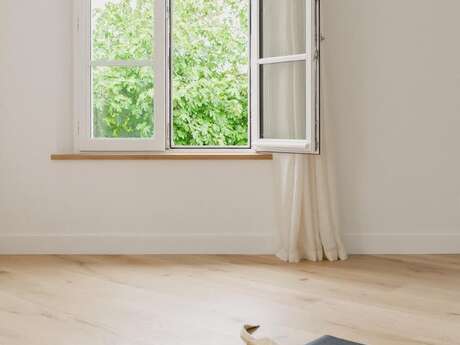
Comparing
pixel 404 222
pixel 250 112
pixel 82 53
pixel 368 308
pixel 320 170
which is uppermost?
pixel 82 53

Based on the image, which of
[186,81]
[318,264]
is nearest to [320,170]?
[318,264]

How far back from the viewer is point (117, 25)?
4270 millimetres

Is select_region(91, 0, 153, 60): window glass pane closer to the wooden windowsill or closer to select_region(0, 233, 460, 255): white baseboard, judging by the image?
the wooden windowsill

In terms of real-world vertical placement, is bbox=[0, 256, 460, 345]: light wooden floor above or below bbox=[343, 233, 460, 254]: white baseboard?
below

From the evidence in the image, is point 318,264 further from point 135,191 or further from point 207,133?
point 207,133

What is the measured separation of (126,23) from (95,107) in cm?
56

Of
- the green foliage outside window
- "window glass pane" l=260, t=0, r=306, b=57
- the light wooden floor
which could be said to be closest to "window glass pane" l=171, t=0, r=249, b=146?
the green foliage outside window

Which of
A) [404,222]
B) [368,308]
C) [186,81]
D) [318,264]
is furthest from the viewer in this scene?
[186,81]

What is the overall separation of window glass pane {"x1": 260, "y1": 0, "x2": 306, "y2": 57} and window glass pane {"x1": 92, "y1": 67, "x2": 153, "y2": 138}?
2.53ft

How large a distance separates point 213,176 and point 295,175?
54cm

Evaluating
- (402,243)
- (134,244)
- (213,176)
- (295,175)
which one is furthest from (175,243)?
(402,243)

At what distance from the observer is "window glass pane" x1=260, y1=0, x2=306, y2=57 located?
3.90 m

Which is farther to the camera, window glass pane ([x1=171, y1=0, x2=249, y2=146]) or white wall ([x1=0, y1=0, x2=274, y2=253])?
window glass pane ([x1=171, y1=0, x2=249, y2=146])

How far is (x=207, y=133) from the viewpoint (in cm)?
761
